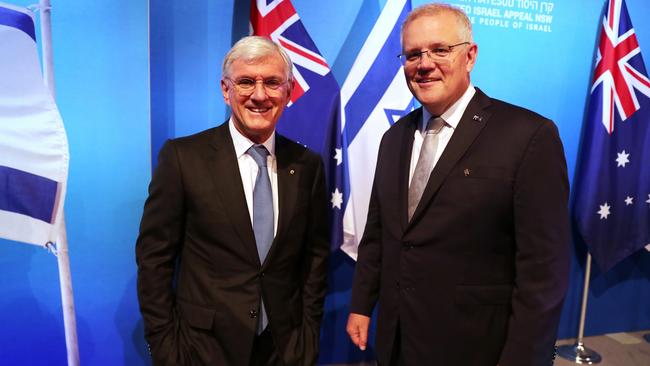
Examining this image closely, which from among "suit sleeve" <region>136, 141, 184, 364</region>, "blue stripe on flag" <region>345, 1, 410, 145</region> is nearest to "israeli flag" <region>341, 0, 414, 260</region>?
"blue stripe on flag" <region>345, 1, 410, 145</region>

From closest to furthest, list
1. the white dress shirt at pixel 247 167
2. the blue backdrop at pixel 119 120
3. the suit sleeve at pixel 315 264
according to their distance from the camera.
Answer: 1. the white dress shirt at pixel 247 167
2. the suit sleeve at pixel 315 264
3. the blue backdrop at pixel 119 120

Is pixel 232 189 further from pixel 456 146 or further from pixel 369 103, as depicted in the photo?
pixel 369 103

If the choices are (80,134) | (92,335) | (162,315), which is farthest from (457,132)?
(92,335)

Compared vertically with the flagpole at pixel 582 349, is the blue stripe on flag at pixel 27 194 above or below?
above

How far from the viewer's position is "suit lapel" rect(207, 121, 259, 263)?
1.45 meters

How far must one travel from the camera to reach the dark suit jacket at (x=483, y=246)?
1.31 m

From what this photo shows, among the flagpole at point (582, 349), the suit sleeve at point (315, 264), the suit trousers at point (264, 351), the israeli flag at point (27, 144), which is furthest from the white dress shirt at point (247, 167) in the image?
the flagpole at point (582, 349)

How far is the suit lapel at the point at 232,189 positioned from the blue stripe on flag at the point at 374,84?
1.17 m

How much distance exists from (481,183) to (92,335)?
180 centimetres

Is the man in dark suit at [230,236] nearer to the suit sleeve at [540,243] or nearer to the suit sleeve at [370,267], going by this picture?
the suit sleeve at [370,267]

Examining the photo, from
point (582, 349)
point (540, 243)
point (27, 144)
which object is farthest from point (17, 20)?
point (582, 349)

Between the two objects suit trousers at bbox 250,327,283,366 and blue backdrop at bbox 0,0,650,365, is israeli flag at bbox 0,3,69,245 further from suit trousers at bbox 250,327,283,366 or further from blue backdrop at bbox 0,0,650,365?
suit trousers at bbox 250,327,283,366

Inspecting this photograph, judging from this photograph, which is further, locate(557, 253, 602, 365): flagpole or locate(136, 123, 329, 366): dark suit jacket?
locate(557, 253, 602, 365): flagpole

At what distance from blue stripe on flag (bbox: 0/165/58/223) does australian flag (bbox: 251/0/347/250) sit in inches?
42.7
